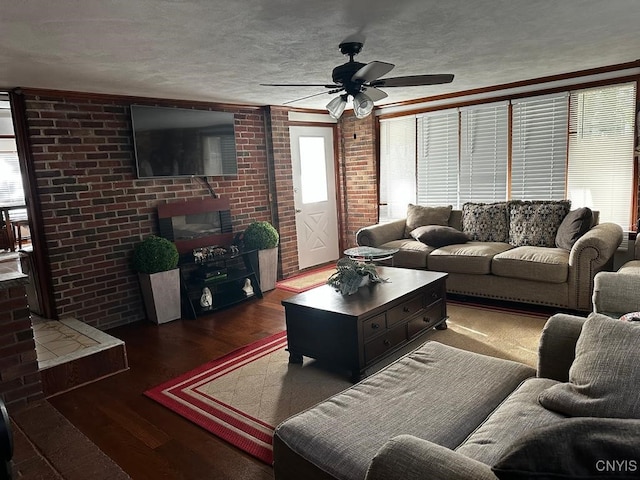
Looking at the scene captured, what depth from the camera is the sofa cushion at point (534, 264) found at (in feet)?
12.9

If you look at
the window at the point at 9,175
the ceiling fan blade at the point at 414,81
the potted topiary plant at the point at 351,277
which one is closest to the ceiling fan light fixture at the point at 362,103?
the ceiling fan blade at the point at 414,81

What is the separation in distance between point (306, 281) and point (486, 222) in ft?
7.22

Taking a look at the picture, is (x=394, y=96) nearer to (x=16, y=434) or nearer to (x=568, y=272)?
(x=568, y=272)

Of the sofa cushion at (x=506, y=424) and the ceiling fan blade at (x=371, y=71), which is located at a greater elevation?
the ceiling fan blade at (x=371, y=71)

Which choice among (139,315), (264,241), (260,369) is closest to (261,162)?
(264,241)

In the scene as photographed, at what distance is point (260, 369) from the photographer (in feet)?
10.7

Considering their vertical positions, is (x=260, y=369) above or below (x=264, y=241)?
below

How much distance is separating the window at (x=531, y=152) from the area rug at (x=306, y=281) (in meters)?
1.36

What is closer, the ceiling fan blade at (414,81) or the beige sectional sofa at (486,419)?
the beige sectional sofa at (486,419)

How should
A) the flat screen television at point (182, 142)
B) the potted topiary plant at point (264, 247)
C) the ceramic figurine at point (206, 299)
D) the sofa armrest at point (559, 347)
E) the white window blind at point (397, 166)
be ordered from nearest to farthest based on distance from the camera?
the sofa armrest at point (559, 347) < the flat screen television at point (182, 142) < the ceramic figurine at point (206, 299) < the potted topiary plant at point (264, 247) < the white window blind at point (397, 166)

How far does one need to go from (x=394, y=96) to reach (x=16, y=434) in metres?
4.77

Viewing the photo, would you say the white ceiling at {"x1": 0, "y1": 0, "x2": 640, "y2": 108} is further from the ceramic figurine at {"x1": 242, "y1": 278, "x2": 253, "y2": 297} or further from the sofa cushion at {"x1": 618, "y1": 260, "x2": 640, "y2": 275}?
the ceramic figurine at {"x1": 242, "y1": 278, "x2": 253, "y2": 297}

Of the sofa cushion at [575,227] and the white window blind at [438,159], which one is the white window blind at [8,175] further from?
the sofa cushion at [575,227]

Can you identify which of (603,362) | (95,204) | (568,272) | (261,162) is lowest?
(568,272)
